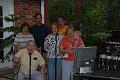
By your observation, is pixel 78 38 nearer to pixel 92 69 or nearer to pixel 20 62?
pixel 20 62

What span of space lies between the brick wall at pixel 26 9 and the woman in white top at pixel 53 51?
2789 millimetres

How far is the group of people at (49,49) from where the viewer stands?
6.88 meters

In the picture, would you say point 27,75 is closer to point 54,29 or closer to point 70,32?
point 54,29

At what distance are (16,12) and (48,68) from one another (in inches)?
122

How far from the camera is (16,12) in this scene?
9992 mm

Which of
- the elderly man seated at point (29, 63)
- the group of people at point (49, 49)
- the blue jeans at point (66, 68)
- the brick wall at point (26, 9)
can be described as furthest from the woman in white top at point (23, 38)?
the brick wall at point (26, 9)

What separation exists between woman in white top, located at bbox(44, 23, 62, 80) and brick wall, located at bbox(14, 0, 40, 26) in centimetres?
279

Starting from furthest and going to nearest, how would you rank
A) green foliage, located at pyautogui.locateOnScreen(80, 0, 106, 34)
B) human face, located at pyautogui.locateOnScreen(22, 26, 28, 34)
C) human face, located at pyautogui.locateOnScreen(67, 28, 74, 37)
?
green foliage, located at pyautogui.locateOnScreen(80, 0, 106, 34) < human face, located at pyautogui.locateOnScreen(22, 26, 28, 34) < human face, located at pyautogui.locateOnScreen(67, 28, 74, 37)

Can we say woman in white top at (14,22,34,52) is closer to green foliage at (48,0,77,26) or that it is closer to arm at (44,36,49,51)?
arm at (44,36,49,51)

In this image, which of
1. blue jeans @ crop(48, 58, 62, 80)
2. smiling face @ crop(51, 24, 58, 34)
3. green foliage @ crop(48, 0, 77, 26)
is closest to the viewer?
smiling face @ crop(51, 24, 58, 34)

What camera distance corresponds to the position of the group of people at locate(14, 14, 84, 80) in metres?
6.88

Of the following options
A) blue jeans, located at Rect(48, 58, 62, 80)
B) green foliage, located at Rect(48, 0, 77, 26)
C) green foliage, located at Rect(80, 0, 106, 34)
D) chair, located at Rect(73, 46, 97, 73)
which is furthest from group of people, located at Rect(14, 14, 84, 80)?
green foliage, located at Rect(48, 0, 77, 26)

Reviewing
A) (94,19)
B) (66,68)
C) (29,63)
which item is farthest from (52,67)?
(94,19)

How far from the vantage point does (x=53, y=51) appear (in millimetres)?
7285
